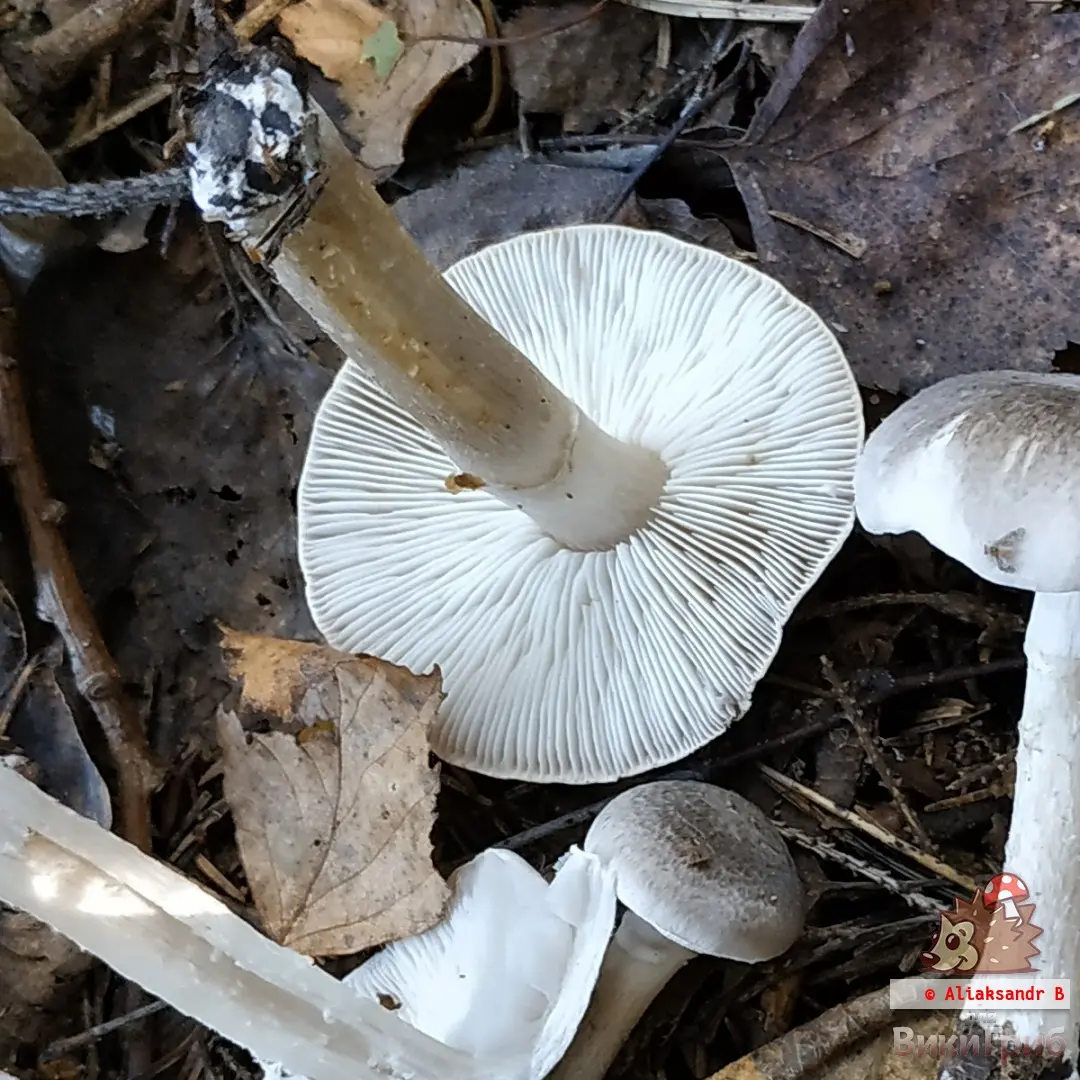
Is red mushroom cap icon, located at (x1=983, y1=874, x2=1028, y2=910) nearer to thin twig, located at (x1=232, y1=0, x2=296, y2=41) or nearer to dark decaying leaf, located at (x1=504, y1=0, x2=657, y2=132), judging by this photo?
dark decaying leaf, located at (x1=504, y1=0, x2=657, y2=132)

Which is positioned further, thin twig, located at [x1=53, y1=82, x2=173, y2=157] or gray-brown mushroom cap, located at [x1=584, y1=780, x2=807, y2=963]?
thin twig, located at [x1=53, y1=82, x2=173, y2=157]

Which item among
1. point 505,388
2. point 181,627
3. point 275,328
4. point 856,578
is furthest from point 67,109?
point 856,578

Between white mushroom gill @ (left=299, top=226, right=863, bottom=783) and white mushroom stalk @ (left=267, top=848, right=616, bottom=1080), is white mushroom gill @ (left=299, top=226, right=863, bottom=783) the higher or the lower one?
the higher one

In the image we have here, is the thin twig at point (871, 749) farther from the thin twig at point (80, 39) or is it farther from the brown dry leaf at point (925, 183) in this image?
the thin twig at point (80, 39)

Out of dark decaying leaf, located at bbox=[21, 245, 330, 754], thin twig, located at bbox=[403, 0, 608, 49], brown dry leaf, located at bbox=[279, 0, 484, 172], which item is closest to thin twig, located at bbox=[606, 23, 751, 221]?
thin twig, located at bbox=[403, 0, 608, 49]

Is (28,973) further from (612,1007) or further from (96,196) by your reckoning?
(96,196)

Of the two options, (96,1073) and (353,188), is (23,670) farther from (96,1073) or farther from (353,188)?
(353,188)

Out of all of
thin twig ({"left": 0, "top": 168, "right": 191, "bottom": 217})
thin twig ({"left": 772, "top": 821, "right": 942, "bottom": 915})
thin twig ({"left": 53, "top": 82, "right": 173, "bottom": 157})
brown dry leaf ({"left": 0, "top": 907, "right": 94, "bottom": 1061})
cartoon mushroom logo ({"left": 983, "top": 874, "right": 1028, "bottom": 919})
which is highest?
thin twig ({"left": 53, "top": 82, "right": 173, "bottom": 157})
